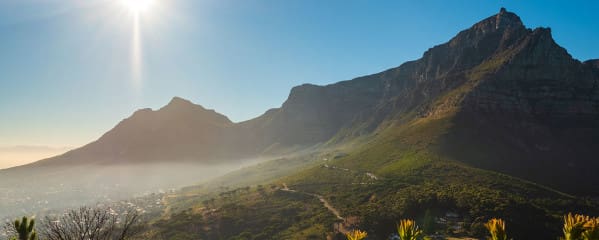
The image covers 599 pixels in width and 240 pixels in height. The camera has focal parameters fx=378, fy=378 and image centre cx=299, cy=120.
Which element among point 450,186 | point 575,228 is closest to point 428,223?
point 450,186

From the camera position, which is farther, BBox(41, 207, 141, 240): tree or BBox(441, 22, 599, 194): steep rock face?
BBox(441, 22, 599, 194): steep rock face

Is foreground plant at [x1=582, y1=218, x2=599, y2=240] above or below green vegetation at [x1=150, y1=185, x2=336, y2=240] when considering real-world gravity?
above

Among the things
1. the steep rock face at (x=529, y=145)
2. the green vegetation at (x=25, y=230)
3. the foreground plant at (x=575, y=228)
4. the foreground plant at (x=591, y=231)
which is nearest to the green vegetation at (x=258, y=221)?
the steep rock face at (x=529, y=145)

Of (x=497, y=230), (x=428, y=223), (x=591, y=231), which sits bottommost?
(x=428, y=223)

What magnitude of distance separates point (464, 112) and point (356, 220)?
11986 cm

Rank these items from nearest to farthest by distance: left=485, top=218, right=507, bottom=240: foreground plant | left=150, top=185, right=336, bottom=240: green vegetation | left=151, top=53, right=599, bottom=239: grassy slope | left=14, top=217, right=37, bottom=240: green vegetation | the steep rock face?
left=485, top=218, right=507, bottom=240: foreground plant < left=14, top=217, right=37, bottom=240: green vegetation < left=151, top=53, right=599, bottom=239: grassy slope < left=150, top=185, right=336, bottom=240: green vegetation < the steep rock face

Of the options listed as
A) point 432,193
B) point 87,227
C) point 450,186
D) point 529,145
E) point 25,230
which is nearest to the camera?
point 25,230

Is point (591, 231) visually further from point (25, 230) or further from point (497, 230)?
point (25, 230)

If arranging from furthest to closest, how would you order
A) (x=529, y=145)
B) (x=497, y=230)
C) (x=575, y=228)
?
(x=529, y=145)
(x=497, y=230)
(x=575, y=228)

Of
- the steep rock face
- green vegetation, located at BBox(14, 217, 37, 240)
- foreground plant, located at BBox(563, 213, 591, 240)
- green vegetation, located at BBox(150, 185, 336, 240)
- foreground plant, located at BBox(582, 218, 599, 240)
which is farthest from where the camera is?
the steep rock face

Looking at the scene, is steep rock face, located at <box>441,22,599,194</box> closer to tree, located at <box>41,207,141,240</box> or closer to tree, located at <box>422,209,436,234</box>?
tree, located at <box>422,209,436,234</box>

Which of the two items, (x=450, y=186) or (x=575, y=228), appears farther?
(x=450, y=186)

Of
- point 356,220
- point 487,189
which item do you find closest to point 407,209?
point 356,220

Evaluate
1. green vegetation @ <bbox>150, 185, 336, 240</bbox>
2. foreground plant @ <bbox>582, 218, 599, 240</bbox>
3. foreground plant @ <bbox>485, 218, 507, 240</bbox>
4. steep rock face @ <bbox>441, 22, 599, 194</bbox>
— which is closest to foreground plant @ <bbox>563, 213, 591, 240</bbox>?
foreground plant @ <bbox>582, 218, 599, 240</bbox>
